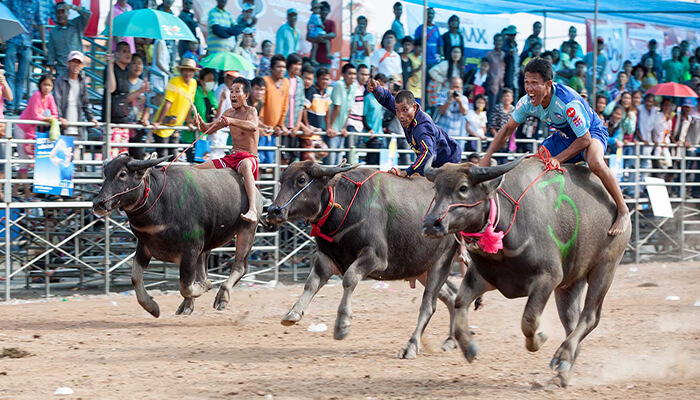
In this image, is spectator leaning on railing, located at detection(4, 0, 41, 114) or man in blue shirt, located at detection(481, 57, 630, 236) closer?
man in blue shirt, located at detection(481, 57, 630, 236)

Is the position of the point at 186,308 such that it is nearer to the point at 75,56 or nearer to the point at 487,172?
the point at 75,56

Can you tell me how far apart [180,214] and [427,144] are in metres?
2.63

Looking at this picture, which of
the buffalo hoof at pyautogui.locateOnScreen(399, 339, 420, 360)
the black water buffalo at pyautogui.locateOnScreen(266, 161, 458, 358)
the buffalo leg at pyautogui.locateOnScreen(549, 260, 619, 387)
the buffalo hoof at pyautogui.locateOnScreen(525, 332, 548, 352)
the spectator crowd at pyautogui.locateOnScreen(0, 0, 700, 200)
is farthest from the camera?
the spectator crowd at pyautogui.locateOnScreen(0, 0, 700, 200)

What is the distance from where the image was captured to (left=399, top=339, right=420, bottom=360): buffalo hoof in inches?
279

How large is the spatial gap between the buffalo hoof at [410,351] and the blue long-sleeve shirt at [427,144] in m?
1.65

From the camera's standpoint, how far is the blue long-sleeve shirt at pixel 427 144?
25.5ft

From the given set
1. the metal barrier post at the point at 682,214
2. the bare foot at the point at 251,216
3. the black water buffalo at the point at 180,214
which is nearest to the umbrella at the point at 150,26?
the black water buffalo at the point at 180,214

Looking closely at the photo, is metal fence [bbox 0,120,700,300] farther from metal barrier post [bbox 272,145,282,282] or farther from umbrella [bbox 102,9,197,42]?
umbrella [bbox 102,9,197,42]

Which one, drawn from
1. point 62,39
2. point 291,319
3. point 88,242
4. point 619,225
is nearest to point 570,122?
point 619,225

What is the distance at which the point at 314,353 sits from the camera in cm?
725

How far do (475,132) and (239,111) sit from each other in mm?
5443

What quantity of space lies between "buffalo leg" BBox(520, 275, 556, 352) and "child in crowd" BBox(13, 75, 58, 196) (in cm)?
643

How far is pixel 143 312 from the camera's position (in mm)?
9406

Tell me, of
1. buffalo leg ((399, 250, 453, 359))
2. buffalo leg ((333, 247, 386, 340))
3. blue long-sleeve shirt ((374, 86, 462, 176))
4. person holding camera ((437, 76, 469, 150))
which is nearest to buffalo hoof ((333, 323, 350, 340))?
buffalo leg ((333, 247, 386, 340))
